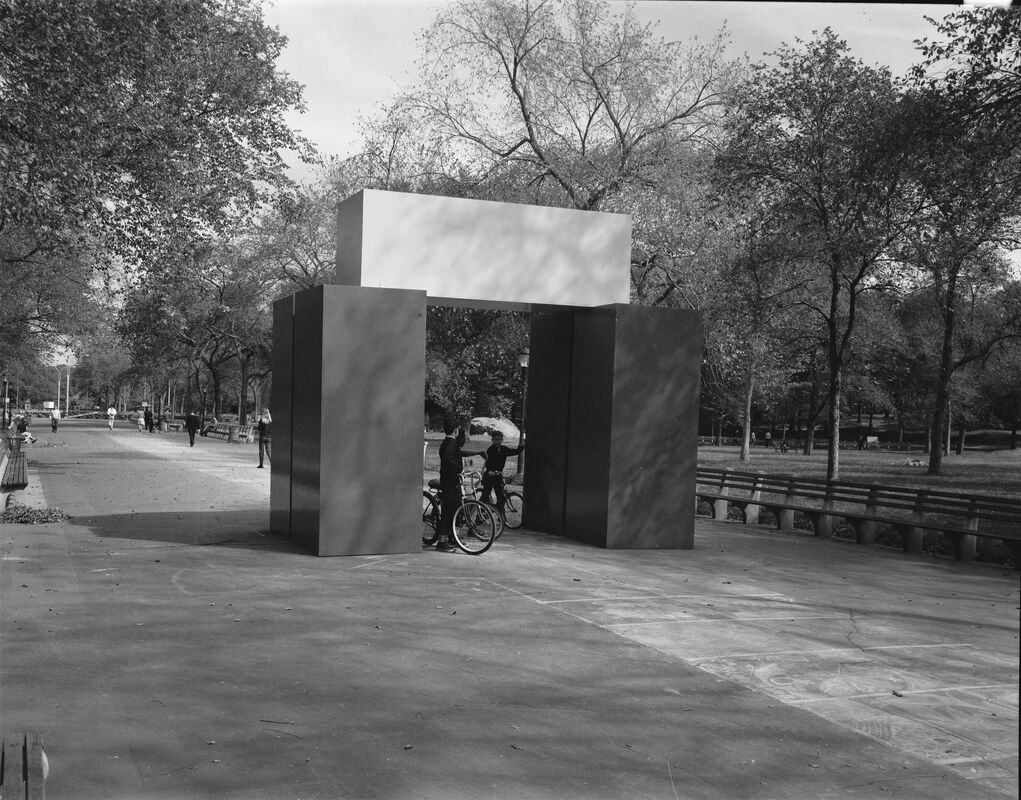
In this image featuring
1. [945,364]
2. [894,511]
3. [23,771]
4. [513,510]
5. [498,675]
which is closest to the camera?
[23,771]

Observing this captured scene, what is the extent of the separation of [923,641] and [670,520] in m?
5.58

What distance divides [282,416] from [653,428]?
5163 millimetres

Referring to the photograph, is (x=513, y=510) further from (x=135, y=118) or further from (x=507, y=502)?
(x=135, y=118)

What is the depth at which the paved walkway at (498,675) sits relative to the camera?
471 centimetres

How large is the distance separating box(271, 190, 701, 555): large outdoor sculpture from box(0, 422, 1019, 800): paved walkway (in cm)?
97

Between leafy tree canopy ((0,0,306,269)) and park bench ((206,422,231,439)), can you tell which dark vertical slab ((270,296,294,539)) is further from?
park bench ((206,422,231,439))

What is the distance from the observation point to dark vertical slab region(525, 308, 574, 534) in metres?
14.6

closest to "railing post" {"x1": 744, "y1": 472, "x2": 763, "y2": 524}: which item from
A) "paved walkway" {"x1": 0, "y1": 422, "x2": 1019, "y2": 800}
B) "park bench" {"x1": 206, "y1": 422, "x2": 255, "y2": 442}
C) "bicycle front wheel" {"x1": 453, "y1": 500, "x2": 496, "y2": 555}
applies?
"paved walkway" {"x1": 0, "y1": 422, "x2": 1019, "y2": 800}

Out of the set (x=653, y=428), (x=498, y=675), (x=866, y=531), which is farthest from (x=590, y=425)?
(x=498, y=675)

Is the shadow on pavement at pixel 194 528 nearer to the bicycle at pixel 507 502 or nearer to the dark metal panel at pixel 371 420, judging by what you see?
the dark metal panel at pixel 371 420

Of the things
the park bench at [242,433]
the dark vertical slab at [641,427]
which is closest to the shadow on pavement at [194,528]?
the dark vertical slab at [641,427]

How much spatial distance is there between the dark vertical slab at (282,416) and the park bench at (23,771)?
9.80 metres

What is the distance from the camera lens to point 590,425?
45.1ft

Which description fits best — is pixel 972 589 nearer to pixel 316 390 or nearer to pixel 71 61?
pixel 316 390
